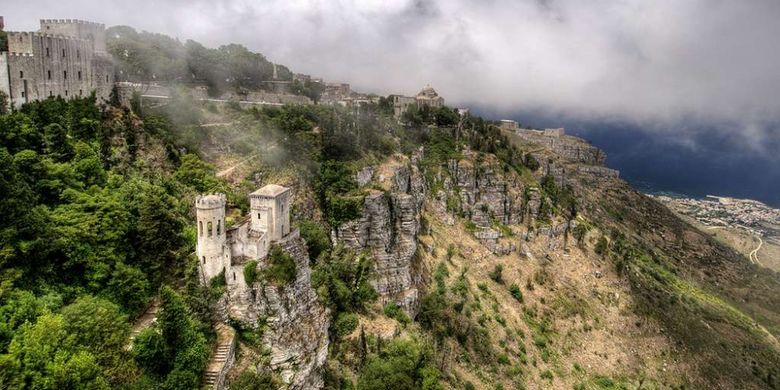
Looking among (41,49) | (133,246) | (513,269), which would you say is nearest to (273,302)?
(133,246)

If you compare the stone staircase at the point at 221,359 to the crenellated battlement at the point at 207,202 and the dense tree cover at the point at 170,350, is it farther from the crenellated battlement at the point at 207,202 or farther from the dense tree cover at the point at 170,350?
the crenellated battlement at the point at 207,202

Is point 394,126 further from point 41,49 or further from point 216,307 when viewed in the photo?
point 216,307

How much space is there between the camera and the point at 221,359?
3247cm

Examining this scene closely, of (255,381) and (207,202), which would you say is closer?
(255,381)

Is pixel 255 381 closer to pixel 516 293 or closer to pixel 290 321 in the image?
pixel 290 321

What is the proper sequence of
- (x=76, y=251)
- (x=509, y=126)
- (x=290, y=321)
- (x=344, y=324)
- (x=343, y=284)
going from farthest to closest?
(x=509, y=126), (x=343, y=284), (x=344, y=324), (x=290, y=321), (x=76, y=251)

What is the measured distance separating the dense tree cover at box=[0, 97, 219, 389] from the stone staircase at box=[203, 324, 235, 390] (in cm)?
128

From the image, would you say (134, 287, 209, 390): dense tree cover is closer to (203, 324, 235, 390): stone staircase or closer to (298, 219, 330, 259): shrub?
(203, 324, 235, 390): stone staircase

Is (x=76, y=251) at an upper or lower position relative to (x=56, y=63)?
lower

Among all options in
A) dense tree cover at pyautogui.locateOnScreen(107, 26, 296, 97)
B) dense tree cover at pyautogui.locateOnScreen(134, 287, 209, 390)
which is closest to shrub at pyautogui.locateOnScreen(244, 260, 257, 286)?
dense tree cover at pyautogui.locateOnScreen(134, 287, 209, 390)

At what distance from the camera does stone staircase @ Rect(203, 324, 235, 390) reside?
3112cm

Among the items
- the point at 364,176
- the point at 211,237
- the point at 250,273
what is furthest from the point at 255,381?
the point at 364,176

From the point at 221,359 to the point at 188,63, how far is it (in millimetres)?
65383

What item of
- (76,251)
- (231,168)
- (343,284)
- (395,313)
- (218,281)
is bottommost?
(395,313)
